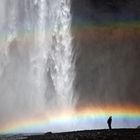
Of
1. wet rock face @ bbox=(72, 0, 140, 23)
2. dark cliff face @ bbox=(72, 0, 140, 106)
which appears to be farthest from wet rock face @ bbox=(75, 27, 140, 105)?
wet rock face @ bbox=(72, 0, 140, 23)

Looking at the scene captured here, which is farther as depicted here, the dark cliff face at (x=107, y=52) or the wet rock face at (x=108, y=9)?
the wet rock face at (x=108, y=9)

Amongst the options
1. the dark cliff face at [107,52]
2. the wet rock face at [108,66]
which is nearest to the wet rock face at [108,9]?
the dark cliff face at [107,52]

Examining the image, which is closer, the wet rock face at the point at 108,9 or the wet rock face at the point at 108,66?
the wet rock face at the point at 108,66

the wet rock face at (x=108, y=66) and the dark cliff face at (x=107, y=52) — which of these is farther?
the dark cliff face at (x=107, y=52)

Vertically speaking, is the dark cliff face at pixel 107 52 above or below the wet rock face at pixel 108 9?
below

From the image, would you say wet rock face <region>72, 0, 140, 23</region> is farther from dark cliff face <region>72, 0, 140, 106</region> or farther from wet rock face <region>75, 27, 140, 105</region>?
wet rock face <region>75, 27, 140, 105</region>

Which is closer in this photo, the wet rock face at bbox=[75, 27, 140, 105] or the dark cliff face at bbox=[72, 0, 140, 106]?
the wet rock face at bbox=[75, 27, 140, 105]

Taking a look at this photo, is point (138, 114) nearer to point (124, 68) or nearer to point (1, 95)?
point (124, 68)

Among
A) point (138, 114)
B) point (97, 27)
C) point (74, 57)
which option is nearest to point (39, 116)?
point (74, 57)

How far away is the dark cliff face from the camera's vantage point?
188ft

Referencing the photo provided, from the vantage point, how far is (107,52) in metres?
60.1

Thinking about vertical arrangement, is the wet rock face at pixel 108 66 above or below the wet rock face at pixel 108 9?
below

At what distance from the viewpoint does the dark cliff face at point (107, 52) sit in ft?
188

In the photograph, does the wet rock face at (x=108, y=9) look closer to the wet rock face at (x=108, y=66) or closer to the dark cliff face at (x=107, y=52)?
the dark cliff face at (x=107, y=52)
